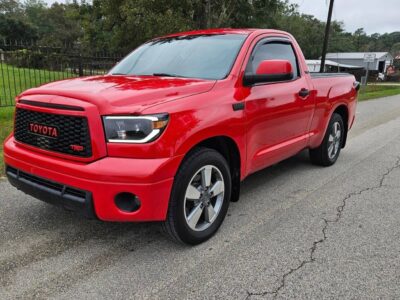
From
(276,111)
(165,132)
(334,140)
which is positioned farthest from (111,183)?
(334,140)

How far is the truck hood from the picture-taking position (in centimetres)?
296

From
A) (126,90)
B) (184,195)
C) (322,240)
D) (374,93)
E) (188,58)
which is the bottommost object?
(374,93)

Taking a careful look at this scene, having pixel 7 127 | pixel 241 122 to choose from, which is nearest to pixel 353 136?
pixel 241 122

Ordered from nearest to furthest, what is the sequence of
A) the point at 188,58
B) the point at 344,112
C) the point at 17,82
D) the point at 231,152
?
the point at 231,152 → the point at 188,58 → the point at 344,112 → the point at 17,82

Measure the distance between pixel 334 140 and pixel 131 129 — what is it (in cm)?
411

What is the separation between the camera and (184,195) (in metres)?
3.16

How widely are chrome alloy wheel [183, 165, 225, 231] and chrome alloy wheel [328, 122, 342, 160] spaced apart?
9.76ft

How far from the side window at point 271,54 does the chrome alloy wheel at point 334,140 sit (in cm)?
146

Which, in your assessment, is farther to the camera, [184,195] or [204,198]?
[204,198]

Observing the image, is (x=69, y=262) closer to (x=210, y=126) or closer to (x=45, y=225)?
(x=45, y=225)

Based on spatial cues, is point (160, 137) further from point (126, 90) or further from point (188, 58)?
point (188, 58)

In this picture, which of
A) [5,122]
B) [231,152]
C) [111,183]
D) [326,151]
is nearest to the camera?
[111,183]

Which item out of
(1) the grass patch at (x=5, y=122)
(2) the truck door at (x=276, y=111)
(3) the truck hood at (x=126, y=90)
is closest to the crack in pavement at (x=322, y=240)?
(2) the truck door at (x=276, y=111)

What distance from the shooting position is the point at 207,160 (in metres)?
3.34
